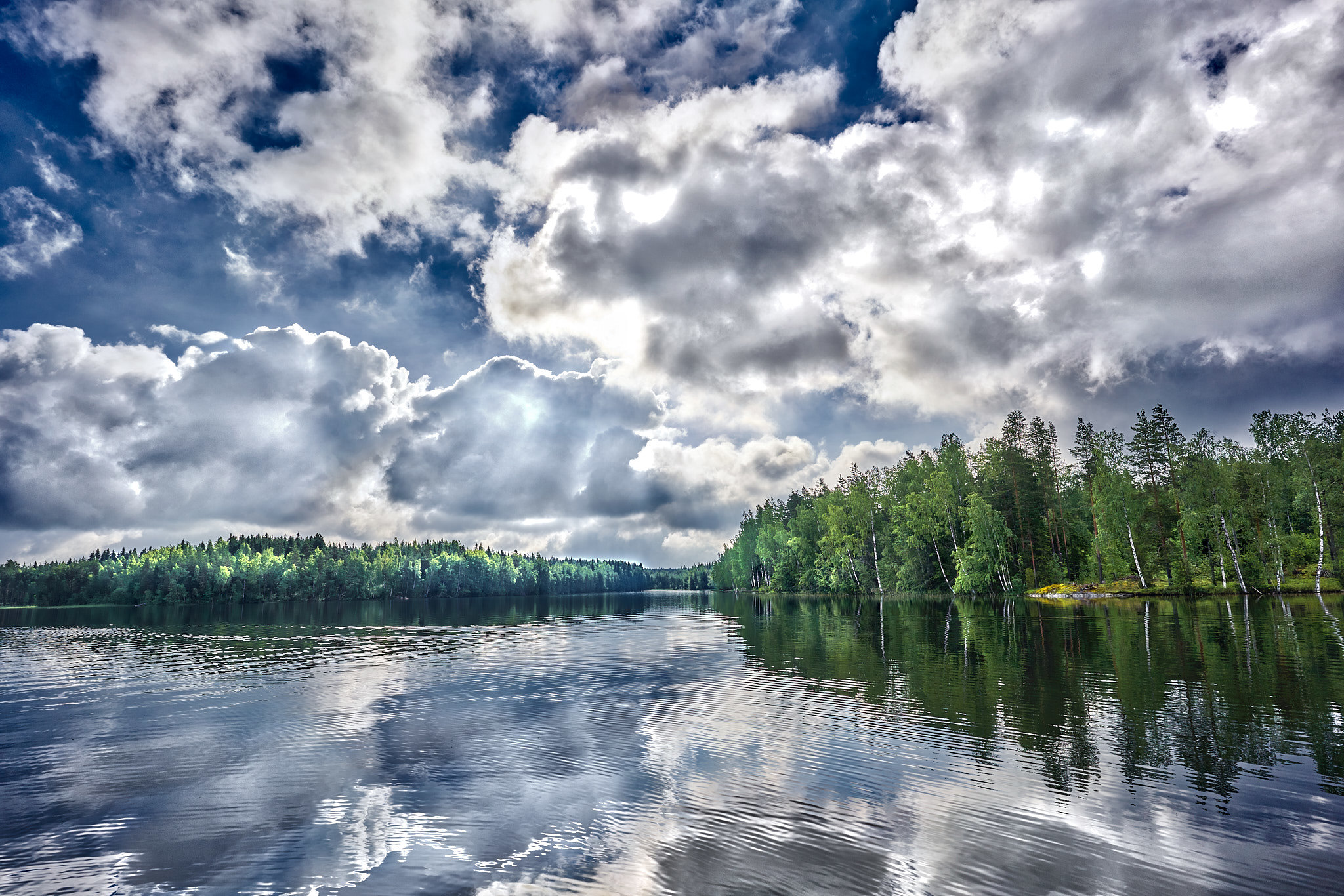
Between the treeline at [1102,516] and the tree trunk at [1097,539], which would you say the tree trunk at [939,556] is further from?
the tree trunk at [1097,539]

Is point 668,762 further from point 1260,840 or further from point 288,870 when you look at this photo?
point 1260,840

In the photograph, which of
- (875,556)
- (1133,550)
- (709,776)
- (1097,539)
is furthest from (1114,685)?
(875,556)

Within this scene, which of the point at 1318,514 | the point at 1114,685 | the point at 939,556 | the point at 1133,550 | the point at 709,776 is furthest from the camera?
the point at 939,556

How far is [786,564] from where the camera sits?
5600 inches

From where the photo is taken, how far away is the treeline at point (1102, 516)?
73.1 meters

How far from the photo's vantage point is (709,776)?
15438mm

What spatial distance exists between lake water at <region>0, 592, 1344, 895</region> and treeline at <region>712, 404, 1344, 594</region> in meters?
50.8

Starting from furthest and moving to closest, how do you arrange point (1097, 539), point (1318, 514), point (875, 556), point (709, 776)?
point (875, 556)
point (1097, 539)
point (1318, 514)
point (709, 776)

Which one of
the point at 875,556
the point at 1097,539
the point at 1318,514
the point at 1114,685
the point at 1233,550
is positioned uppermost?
the point at 1318,514

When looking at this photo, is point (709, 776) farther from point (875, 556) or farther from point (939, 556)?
point (875, 556)

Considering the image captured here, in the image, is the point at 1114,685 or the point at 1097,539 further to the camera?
the point at 1097,539

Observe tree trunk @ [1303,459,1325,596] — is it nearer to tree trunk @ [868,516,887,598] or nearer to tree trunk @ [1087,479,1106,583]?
tree trunk @ [1087,479,1106,583]

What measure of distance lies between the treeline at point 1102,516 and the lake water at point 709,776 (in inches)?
2000

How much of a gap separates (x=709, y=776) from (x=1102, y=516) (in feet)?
286
